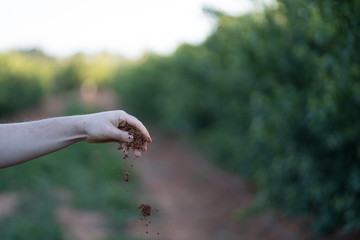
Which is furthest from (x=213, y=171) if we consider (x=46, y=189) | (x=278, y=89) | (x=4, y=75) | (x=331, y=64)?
(x=4, y=75)

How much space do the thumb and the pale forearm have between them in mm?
161

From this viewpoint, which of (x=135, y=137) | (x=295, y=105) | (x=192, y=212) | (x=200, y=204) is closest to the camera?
(x=135, y=137)

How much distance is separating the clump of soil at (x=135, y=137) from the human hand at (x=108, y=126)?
0.02 metres

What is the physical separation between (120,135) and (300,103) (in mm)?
3632

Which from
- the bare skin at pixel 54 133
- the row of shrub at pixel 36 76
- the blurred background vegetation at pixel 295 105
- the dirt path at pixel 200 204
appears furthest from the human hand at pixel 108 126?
the row of shrub at pixel 36 76

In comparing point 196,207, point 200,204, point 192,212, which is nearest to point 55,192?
point 192,212

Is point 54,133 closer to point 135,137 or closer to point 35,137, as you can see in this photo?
point 35,137

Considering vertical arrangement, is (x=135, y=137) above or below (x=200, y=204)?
below

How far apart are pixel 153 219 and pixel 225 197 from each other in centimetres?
228

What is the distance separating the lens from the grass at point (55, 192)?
6434 millimetres

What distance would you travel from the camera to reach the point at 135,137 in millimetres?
2256

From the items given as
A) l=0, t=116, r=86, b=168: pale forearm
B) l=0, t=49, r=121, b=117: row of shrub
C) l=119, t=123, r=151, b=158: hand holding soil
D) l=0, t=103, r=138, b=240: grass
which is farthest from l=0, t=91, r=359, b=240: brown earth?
l=0, t=49, r=121, b=117: row of shrub

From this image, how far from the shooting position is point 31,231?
→ 623 cm

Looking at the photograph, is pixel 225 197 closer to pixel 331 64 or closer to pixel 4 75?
pixel 331 64
